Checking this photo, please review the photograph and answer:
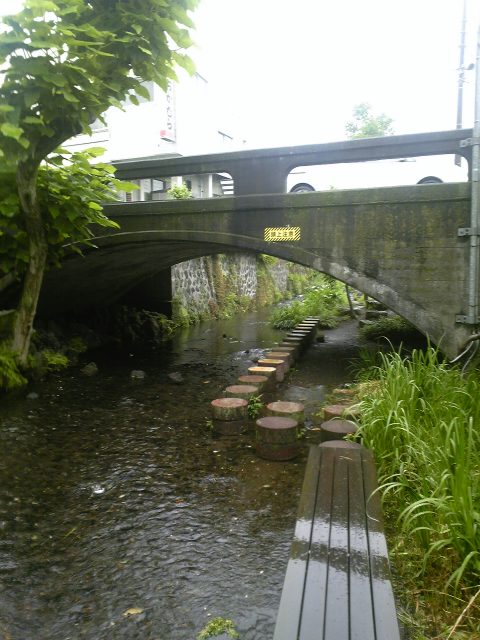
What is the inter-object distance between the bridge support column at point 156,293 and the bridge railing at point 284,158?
5683 millimetres

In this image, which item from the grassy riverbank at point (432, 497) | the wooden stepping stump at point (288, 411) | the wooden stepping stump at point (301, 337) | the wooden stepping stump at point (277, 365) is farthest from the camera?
the wooden stepping stump at point (301, 337)

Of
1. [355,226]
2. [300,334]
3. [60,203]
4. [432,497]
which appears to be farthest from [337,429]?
[300,334]

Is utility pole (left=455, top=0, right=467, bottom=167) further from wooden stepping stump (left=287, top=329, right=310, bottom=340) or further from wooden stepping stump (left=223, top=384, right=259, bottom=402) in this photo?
wooden stepping stump (left=223, top=384, right=259, bottom=402)

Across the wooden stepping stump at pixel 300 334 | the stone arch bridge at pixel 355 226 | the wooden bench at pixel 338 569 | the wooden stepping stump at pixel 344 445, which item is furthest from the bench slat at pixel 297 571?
the wooden stepping stump at pixel 300 334

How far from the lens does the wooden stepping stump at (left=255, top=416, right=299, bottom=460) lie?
467 cm

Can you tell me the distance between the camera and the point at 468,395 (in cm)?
403

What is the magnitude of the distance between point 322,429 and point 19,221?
16.8ft

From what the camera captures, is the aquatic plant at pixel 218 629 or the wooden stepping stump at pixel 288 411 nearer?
the aquatic plant at pixel 218 629

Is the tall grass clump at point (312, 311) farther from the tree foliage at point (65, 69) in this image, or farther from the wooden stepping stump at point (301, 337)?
the tree foliage at point (65, 69)

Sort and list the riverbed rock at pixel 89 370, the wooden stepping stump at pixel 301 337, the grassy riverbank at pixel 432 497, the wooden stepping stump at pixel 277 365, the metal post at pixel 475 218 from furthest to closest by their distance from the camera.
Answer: the wooden stepping stump at pixel 301 337 < the riverbed rock at pixel 89 370 < the wooden stepping stump at pixel 277 365 < the metal post at pixel 475 218 < the grassy riverbank at pixel 432 497

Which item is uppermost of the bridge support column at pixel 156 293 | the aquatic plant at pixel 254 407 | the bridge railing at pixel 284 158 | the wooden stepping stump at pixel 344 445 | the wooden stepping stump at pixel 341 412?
the bridge railing at pixel 284 158

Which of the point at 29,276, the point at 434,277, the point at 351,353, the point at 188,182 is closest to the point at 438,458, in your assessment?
the point at 434,277

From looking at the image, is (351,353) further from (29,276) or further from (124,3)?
(124,3)

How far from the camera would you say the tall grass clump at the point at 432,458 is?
8.25 ft
